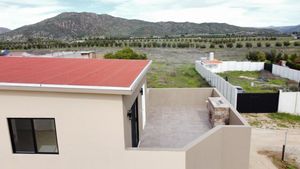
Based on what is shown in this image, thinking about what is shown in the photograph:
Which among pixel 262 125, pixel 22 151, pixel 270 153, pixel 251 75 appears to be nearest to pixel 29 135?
pixel 22 151

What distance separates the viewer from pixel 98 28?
137375 millimetres

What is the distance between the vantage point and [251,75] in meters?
31.0

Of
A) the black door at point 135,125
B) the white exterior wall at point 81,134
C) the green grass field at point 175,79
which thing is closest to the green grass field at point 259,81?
the green grass field at point 175,79

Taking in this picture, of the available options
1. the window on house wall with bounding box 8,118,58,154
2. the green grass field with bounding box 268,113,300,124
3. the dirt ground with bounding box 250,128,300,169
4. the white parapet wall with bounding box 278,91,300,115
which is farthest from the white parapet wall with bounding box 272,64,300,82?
the window on house wall with bounding box 8,118,58,154

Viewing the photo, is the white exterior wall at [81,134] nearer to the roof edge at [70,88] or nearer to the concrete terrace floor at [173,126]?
the roof edge at [70,88]

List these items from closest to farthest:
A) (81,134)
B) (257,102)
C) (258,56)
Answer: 1. (81,134)
2. (257,102)
3. (258,56)

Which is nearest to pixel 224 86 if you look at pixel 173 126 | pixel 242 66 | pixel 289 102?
pixel 289 102

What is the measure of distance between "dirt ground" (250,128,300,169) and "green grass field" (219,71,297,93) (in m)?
8.18

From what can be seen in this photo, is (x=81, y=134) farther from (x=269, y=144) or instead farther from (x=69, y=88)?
(x=269, y=144)

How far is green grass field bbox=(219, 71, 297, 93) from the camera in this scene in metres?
23.2

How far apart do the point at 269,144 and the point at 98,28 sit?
133857 millimetres

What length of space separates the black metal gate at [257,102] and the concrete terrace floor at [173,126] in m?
6.25

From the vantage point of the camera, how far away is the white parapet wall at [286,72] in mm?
26670

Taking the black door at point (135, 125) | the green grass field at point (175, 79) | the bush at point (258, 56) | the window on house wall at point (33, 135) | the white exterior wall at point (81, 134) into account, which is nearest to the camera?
the white exterior wall at point (81, 134)
